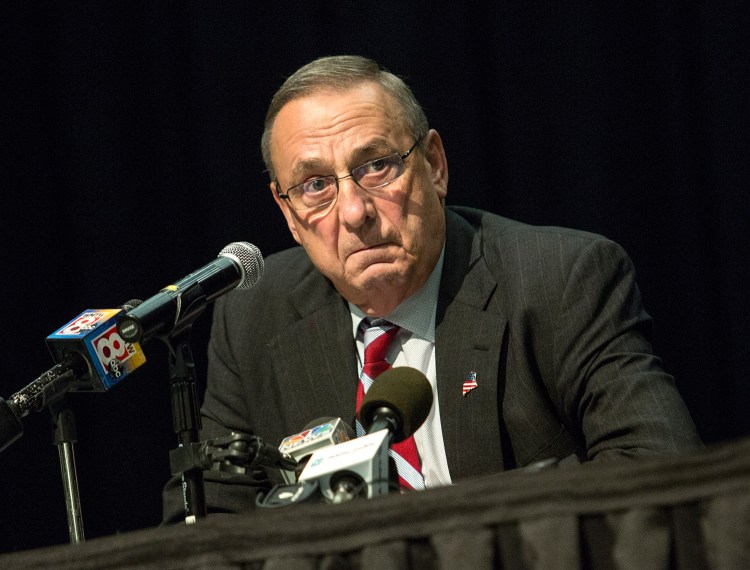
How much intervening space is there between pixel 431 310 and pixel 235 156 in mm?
1197

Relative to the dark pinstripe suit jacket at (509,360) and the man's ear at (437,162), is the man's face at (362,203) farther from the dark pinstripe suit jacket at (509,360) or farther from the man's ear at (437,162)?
the dark pinstripe suit jacket at (509,360)

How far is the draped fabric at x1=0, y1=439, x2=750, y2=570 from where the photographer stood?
3.16ft

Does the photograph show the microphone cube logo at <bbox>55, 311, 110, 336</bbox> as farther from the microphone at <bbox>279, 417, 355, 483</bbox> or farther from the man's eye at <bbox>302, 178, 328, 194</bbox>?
the man's eye at <bbox>302, 178, 328, 194</bbox>

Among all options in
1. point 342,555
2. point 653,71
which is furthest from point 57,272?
point 342,555

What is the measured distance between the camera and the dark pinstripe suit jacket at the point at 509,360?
2.13m

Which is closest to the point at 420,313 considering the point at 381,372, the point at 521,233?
the point at 381,372

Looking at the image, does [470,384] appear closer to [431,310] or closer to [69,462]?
[431,310]

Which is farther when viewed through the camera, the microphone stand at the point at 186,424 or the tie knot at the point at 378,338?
the tie knot at the point at 378,338

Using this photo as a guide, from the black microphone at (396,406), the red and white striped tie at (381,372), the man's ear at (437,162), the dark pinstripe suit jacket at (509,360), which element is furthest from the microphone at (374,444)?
the man's ear at (437,162)

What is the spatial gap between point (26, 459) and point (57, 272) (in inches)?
26.3

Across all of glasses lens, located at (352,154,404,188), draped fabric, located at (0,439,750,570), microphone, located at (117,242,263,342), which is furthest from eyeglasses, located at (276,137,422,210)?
draped fabric, located at (0,439,750,570)

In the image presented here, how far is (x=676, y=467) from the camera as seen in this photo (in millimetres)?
972

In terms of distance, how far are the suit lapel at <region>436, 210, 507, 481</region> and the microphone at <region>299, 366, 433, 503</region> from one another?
0.79 metres

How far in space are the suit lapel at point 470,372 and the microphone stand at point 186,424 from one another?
83 cm
